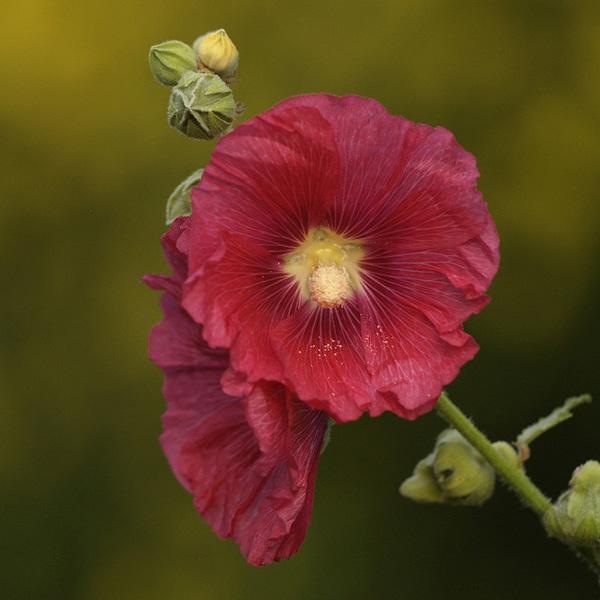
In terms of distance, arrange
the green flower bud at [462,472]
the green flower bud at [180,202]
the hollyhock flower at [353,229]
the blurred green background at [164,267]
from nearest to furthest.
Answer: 1. the hollyhock flower at [353,229]
2. the green flower bud at [180,202]
3. the green flower bud at [462,472]
4. the blurred green background at [164,267]

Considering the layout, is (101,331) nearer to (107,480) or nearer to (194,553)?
(107,480)

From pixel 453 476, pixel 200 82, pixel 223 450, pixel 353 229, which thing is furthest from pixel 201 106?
pixel 453 476

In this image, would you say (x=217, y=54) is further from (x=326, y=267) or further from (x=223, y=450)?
(x=223, y=450)

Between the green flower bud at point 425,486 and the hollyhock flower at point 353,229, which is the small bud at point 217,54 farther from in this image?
the green flower bud at point 425,486

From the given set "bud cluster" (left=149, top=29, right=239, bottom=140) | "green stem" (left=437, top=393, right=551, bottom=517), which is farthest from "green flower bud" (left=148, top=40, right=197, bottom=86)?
"green stem" (left=437, top=393, right=551, bottom=517)

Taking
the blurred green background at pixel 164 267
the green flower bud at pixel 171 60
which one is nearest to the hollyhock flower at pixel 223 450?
the green flower bud at pixel 171 60

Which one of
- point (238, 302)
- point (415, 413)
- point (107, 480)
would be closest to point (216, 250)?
point (238, 302)
